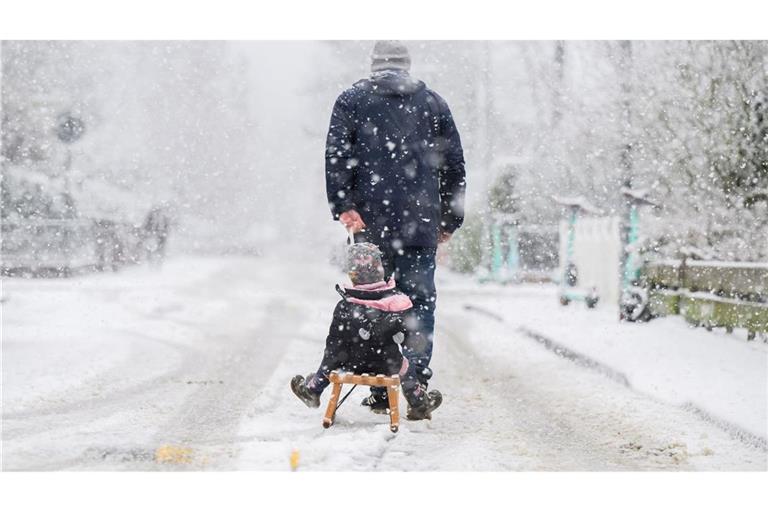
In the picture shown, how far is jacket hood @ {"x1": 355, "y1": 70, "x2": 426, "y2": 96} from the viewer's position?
11.1 ft

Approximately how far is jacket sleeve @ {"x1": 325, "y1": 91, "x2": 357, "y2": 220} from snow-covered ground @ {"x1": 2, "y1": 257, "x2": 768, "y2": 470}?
98 cm

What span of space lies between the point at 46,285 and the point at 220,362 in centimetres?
458

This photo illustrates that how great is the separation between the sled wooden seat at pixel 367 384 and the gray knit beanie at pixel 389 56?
125 cm

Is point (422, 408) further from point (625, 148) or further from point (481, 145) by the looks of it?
point (481, 145)

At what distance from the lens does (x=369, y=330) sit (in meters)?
3.40

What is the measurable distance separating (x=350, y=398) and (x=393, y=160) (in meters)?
1.12

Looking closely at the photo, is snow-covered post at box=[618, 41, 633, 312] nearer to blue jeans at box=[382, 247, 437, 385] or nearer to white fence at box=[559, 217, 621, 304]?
white fence at box=[559, 217, 621, 304]

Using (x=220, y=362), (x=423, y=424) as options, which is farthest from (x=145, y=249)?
(x=423, y=424)

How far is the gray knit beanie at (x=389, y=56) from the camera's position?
337cm

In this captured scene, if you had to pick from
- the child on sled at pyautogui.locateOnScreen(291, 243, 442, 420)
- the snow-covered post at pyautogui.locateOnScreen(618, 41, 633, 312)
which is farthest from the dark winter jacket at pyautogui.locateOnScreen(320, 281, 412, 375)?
the snow-covered post at pyautogui.locateOnScreen(618, 41, 633, 312)

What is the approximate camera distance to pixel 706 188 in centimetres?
652

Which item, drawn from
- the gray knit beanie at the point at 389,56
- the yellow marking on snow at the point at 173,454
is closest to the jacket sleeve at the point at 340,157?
the gray knit beanie at the point at 389,56
